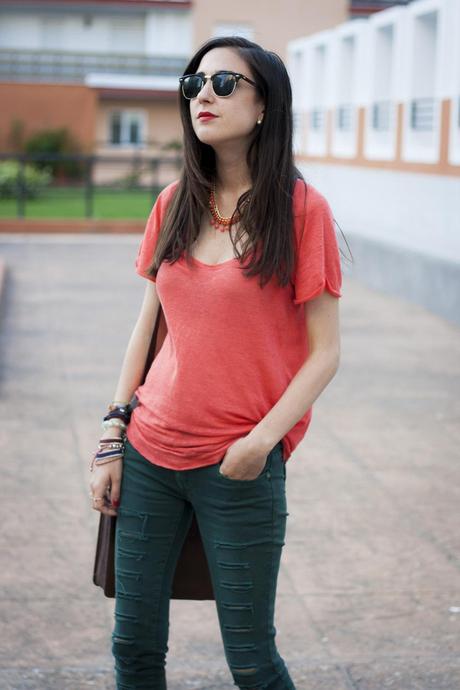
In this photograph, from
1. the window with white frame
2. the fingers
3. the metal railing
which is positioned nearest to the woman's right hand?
the fingers

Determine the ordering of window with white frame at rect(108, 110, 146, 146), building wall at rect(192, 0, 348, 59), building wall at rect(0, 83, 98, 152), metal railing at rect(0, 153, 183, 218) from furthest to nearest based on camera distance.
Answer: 1. building wall at rect(192, 0, 348, 59)
2. window with white frame at rect(108, 110, 146, 146)
3. building wall at rect(0, 83, 98, 152)
4. metal railing at rect(0, 153, 183, 218)

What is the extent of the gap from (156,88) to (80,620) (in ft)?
157

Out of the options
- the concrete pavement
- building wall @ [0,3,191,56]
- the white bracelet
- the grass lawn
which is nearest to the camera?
the white bracelet

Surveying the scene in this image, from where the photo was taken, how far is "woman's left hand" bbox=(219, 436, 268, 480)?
2.80 m

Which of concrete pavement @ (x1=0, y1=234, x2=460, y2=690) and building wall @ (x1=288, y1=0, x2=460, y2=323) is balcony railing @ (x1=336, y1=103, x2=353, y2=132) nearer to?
building wall @ (x1=288, y1=0, x2=460, y2=323)

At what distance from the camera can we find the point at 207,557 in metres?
2.94

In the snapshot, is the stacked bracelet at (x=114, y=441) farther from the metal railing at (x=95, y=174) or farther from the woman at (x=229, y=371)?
the metal railing at (x=95, y=174)

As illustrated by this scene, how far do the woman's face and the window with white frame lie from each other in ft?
162

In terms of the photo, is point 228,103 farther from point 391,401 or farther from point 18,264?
point 18,264

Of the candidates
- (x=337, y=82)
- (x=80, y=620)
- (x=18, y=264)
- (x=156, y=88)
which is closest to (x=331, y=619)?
(x=80, y=620)

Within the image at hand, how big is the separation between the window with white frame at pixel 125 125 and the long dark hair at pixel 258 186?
4920 centimetres

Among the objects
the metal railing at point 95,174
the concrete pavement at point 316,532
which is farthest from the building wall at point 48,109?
the concrete pavement at point 316,532

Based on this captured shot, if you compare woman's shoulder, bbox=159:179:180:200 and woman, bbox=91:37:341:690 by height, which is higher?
woman's shoulder, bbox=159:179:180:200

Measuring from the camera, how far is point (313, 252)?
2846 mm
